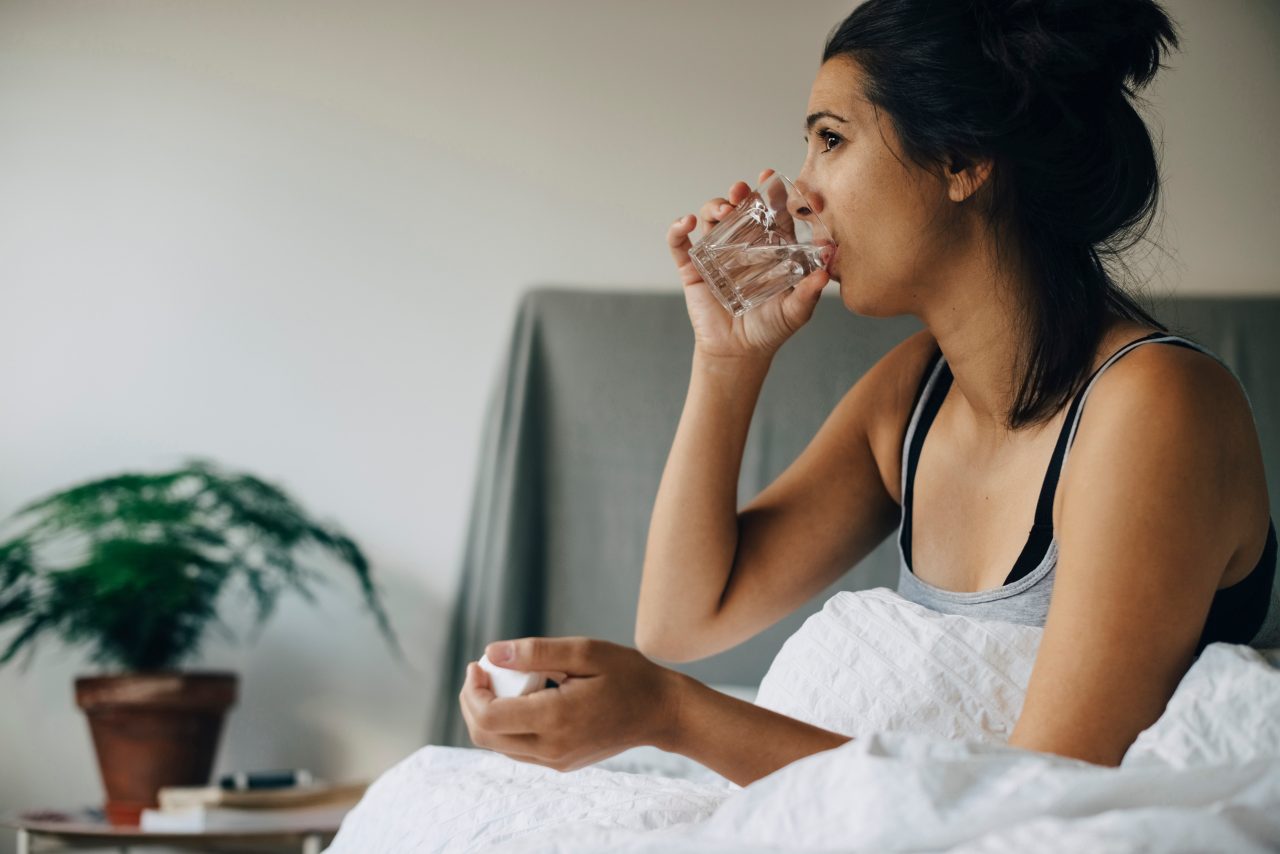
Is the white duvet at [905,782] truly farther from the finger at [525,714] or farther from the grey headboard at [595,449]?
the grey headboard at [595,449]

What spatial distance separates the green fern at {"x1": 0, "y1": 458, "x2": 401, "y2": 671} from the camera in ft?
6.56

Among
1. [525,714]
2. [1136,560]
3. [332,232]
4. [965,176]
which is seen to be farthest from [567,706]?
[332,232]

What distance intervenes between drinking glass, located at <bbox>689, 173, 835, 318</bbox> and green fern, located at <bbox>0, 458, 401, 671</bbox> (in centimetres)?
117

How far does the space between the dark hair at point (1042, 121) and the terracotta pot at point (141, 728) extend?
146 centimetres

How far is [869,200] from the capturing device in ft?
3.67

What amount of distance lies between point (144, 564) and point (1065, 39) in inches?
63.6

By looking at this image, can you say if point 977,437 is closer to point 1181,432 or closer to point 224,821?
point 1181,432

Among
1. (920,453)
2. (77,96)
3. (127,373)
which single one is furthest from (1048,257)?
(77,96)

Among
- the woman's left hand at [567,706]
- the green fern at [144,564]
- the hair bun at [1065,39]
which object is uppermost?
the hair bun at [1065,39]

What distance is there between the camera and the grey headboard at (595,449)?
2172 mm

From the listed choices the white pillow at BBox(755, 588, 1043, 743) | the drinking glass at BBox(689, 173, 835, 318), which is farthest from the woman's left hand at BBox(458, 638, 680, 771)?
the drinking glass at BBox(689, 173, 835, 318)

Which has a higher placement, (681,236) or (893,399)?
(681,236)

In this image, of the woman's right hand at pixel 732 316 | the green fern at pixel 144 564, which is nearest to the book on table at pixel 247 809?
the green fern at pixel 144 564

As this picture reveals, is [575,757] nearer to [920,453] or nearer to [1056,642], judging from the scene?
[1056,642]
